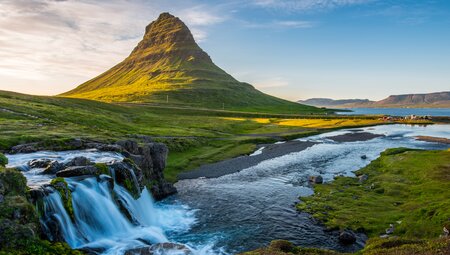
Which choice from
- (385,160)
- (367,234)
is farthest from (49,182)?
(385,160)

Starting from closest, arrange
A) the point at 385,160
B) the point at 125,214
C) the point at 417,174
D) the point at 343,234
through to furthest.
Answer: the point at 343,234 < the point at 125,214 < the point at 417,174 < the point at 385,160

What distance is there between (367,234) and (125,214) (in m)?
25.6

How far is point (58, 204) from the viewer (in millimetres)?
29391

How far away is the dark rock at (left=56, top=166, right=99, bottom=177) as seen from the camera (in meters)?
35.4

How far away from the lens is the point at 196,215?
4266 cm

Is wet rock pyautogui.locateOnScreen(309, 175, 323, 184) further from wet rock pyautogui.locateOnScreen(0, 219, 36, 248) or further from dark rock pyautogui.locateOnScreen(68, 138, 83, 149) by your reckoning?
wet rock pyautogui.locateOnScreen(0, 219, 36, 248)

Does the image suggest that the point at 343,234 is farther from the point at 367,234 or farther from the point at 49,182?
the point at 49,182

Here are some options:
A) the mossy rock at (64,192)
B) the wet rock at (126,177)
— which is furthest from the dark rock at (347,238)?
the mossy rock at (64,192)

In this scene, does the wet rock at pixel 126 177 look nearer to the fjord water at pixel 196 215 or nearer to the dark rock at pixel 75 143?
the fjord water at pixel 196 215

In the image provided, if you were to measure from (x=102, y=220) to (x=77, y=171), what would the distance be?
6463mm

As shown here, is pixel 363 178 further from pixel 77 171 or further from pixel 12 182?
pixel 12 182

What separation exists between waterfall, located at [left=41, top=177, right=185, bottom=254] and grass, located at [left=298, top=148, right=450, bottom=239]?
18.5 meters

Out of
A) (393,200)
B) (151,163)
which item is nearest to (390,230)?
(393,200)

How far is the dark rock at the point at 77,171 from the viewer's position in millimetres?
35375
